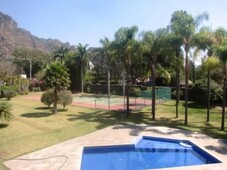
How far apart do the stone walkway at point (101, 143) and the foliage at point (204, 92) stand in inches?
444

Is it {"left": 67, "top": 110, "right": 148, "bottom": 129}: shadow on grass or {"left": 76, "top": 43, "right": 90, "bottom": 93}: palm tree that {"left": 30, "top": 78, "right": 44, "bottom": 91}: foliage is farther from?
{"left": 67, "top": 110, "right": 148, "bottom": 129}: shadow on grass

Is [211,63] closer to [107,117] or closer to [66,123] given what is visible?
[107,117]

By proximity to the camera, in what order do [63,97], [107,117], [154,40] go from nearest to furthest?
[154,40]
[107,117]
[63,97]

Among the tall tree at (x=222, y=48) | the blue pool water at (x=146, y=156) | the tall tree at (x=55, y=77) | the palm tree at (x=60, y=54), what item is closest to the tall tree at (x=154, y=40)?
the tall tree at (x=222, y=48)

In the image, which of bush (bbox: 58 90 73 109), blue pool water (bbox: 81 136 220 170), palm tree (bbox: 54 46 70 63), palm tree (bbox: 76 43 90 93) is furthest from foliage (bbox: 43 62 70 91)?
palm tree (bbox: 54 46 70 63)

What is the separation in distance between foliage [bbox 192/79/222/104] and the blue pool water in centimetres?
1350

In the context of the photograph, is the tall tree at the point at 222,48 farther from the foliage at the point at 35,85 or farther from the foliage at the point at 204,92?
the foliage at the point at 35,85

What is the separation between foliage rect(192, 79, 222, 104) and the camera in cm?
2688

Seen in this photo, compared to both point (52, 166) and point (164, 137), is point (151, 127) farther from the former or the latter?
point (52, 166)

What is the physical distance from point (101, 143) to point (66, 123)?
5633 millimetres

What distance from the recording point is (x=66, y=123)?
19422mm

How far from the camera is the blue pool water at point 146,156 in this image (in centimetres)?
1216

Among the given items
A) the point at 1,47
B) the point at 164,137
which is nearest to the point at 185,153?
the point at 164,137

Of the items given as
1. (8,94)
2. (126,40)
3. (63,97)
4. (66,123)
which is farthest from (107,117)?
(8,94)
